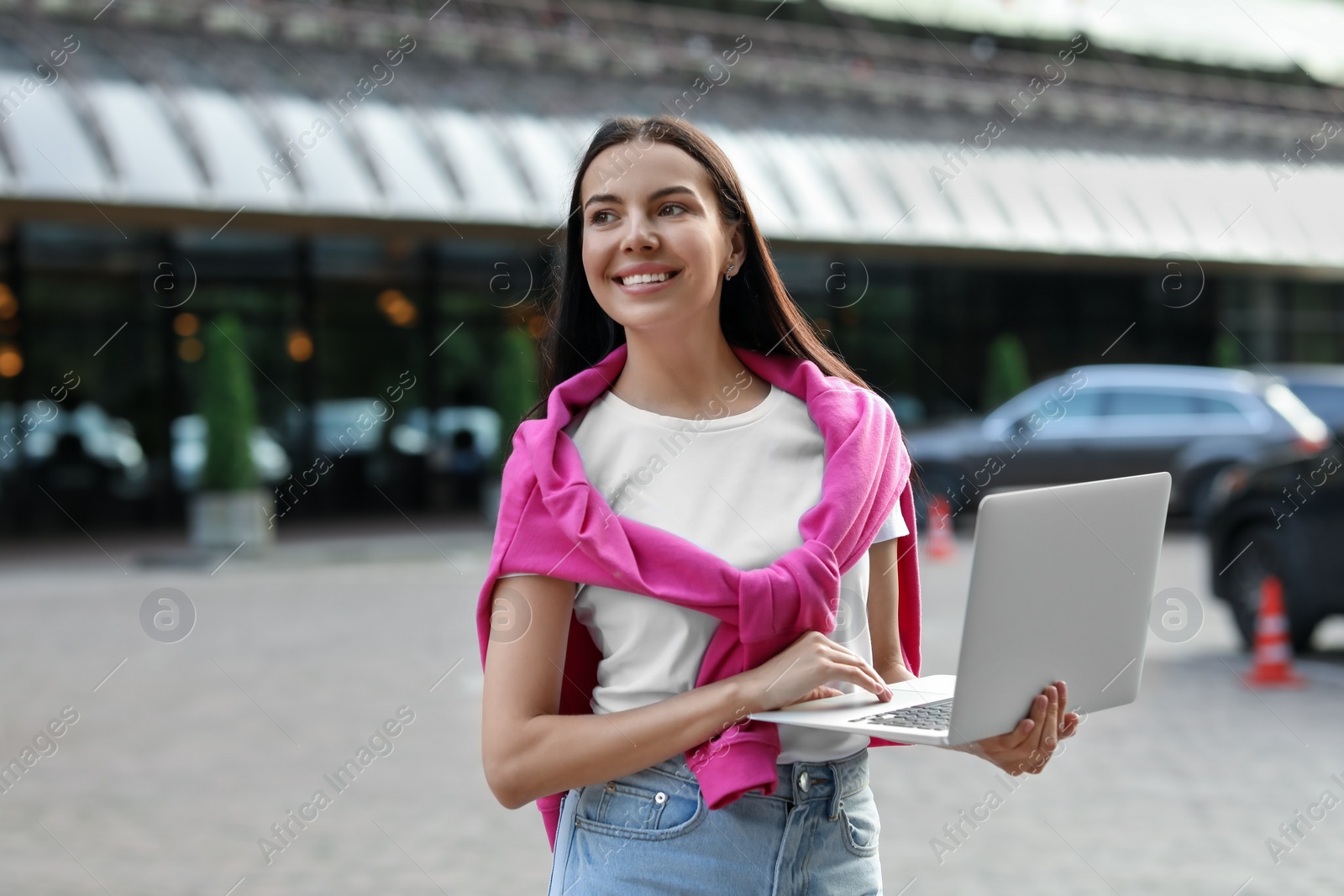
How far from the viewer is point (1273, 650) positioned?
8.35m

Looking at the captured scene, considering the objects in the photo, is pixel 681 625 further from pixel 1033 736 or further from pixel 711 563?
pixel 1033 736

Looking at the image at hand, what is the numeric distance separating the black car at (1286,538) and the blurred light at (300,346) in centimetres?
1408

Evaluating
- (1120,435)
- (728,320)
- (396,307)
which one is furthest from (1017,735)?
(396,307)

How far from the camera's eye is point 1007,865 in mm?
5180

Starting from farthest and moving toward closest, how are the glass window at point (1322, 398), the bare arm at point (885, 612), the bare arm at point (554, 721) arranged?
the glass window at point (1322, 398)
the bare arm at point (885, 612)
the bare arm at point (554, 721)

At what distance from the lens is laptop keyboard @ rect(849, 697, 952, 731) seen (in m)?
1.82

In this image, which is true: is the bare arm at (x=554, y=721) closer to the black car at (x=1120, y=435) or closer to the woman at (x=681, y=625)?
the woman at (x=681, y=625)

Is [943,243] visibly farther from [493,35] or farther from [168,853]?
[168,853]

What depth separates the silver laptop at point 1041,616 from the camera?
1.72m

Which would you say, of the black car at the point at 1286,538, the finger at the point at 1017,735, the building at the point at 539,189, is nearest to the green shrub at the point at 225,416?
the building at the point at 539,189

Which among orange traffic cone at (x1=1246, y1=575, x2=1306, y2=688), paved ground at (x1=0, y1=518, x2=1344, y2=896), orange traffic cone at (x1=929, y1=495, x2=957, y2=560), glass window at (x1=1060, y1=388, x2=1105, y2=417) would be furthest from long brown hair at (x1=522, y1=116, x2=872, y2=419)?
glass window at (x1=1060, y1=388, x2=1105, y2=417)

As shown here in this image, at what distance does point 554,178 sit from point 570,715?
1851cm

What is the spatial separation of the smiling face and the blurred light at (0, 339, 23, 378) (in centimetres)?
1862

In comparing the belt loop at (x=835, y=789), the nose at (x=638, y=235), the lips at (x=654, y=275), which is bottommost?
the belt loop at (x=835, y=789)
